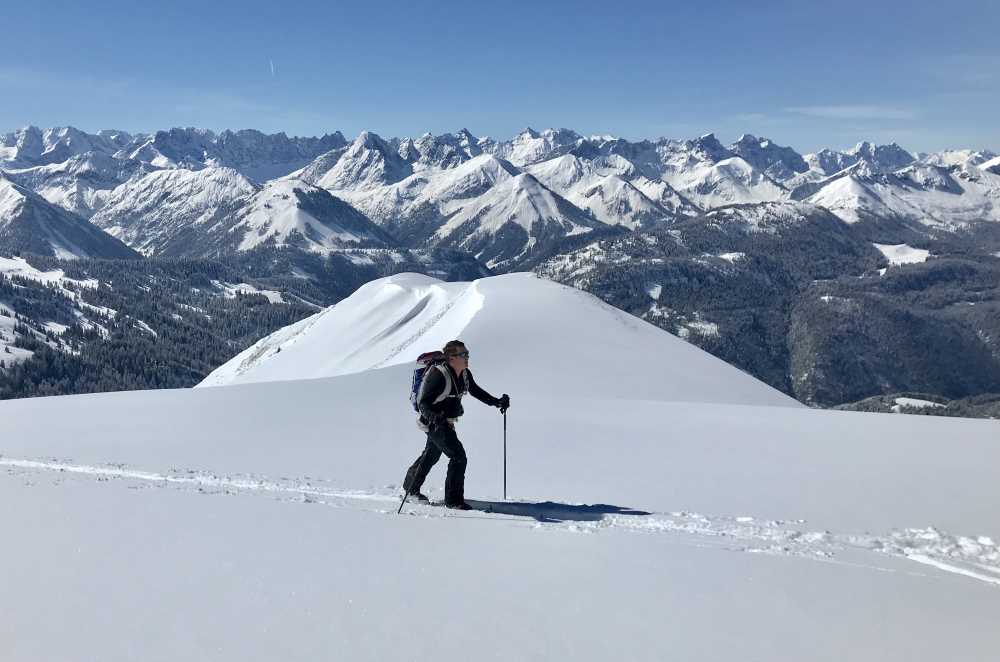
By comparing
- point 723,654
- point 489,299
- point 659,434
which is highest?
point 489,299

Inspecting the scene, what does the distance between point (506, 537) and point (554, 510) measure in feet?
9.30

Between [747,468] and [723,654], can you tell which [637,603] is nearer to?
[723,654]

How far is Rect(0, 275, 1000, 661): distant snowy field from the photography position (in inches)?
236

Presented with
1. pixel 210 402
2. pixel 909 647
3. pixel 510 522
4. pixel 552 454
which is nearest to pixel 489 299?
pixel 210 402

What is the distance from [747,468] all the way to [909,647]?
31.7 feet

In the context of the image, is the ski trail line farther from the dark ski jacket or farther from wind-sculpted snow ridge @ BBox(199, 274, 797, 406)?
wind-sculpted snow ridge @ BBox(199, 274, 797, 406)

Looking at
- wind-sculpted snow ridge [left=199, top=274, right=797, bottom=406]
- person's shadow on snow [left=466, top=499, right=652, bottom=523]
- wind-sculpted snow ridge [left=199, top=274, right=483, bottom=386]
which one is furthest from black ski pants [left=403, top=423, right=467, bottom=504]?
wind-sculpted snow ridge [left=199, top=274, right=483, bottom=386]

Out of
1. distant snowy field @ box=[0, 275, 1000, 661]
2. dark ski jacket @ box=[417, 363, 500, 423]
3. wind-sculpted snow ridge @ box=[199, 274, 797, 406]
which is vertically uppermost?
wind-sculpted snow ridge @ box=[199, 274, 797, 406]

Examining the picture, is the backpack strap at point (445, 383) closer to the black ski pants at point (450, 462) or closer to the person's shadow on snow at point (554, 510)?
the black ski pants at point (450, 462)

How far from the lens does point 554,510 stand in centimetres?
1200

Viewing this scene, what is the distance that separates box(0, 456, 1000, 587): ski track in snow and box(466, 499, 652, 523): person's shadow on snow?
2cm

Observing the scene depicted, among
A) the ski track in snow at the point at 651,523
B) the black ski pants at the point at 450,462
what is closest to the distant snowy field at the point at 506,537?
the ski track in snow at the point at 651,523

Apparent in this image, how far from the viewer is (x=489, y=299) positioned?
6712 cm

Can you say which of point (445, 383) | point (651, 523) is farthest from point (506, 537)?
point (445, 383)
